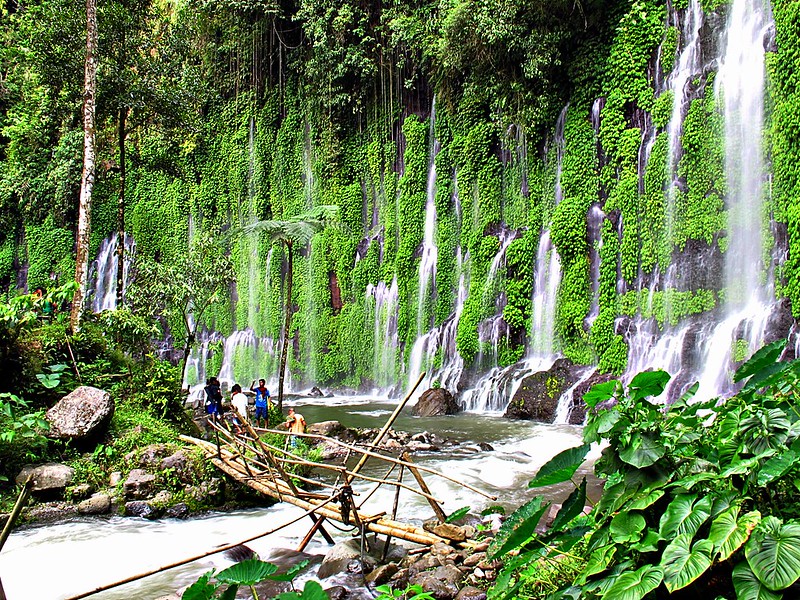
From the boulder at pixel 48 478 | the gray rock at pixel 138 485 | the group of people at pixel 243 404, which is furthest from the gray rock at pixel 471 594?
the group of people at pixel 243 404

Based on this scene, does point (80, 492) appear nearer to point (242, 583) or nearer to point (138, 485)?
point (138, 485)

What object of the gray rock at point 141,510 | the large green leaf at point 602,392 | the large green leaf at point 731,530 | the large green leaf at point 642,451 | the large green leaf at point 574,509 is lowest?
the gray rock at point 141,510

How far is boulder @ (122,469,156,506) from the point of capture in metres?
8.14

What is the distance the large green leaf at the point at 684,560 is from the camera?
2.69 metres

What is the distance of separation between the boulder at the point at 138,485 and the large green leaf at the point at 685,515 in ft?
22.4

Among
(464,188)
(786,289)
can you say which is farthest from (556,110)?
(786,289)

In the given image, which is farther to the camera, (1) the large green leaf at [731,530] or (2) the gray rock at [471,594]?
(2) the gray rock at [471,594]

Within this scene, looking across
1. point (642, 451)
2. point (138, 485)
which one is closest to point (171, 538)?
point (138, 485)

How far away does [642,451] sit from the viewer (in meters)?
3.25

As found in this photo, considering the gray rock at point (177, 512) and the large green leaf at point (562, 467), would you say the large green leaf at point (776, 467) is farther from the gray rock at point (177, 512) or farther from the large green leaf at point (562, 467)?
the gray rock at point (177, 512)

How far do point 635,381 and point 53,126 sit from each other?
2985 cm

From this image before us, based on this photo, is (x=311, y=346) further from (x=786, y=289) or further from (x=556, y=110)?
(x=786, y=289)

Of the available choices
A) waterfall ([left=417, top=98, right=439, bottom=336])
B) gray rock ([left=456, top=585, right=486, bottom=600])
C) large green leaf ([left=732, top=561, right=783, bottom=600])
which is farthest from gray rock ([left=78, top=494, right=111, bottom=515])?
waterfall ([left=417, top=98, right=439, bottom=336])

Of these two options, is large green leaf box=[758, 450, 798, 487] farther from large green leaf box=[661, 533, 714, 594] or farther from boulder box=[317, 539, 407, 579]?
boulder box=[317, 539, 407, 579]
